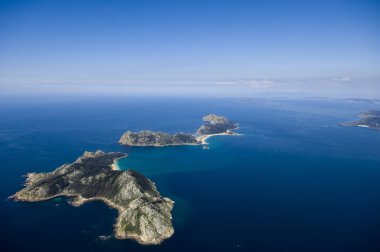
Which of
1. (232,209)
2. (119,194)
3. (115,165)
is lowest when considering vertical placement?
(232,209)

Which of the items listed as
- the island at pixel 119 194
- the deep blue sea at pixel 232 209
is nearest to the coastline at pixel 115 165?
the island at pixel 119 194

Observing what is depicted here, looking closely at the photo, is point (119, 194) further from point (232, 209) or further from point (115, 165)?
point (115, 165)

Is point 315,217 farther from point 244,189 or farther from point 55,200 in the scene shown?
point 55,200

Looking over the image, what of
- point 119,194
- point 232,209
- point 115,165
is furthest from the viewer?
point 115,165

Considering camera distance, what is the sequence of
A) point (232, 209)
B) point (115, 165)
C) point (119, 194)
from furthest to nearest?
1. point (115, 165)
2. point (119, 194)
3. point (232, 209)

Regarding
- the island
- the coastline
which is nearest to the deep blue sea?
the island

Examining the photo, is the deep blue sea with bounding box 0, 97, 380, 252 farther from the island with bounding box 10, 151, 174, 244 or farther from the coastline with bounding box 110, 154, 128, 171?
the coastline with bounding box 110, 154, 128, 171

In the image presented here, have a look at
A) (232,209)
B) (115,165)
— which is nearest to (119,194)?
(232,209)

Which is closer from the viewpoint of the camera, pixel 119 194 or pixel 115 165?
pixel 119 194

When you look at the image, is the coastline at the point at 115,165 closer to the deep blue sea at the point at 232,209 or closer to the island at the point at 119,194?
the island at the point at 119,194

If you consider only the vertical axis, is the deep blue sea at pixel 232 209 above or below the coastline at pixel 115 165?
below
